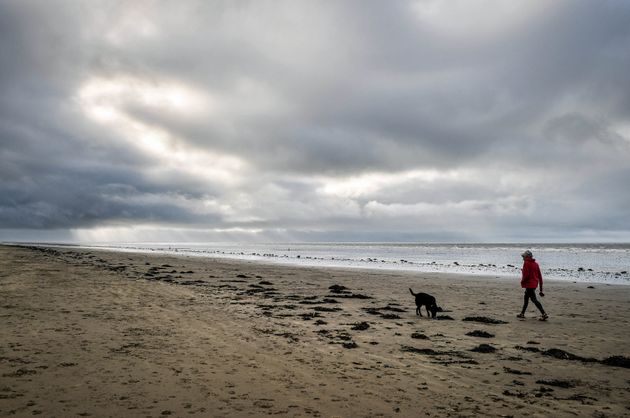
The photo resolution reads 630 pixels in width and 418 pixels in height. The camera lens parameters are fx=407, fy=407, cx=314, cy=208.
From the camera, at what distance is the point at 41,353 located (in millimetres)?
8156

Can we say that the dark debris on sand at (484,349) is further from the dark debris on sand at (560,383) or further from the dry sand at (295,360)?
the dark debris on sand at (560,383)

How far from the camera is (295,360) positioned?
8383 mm

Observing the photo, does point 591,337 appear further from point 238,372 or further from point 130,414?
point 130,414

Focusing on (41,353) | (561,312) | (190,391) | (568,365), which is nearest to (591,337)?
(568,365)

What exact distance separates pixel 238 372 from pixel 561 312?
13765 millimetres

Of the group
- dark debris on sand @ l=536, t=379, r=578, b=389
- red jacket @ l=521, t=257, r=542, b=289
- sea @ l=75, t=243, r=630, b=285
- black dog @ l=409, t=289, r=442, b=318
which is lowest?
sea @ l=75, t=243, r=630, b=285

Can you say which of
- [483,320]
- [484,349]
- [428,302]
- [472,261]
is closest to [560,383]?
[484,349]

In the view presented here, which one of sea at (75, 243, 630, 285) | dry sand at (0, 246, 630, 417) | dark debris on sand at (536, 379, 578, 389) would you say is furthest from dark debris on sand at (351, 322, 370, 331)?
sea at (75, 243, 630, 285)

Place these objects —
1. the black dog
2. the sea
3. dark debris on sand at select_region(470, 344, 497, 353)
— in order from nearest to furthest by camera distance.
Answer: dark debris on sand at select_region(470, 344, 497, 353), the black dog, the sea

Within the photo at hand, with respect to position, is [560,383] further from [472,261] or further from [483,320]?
[472,261]

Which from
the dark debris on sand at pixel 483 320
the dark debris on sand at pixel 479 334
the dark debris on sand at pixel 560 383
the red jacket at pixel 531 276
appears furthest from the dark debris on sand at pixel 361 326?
the red jacket at pixel 531 276

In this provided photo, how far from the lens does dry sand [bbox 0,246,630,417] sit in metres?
6.10

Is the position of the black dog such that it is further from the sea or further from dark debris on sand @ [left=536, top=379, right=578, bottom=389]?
the sea

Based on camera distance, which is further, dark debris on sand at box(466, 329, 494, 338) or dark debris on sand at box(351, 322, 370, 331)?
dark debris on sand at box(351, 322, 370, 331)
